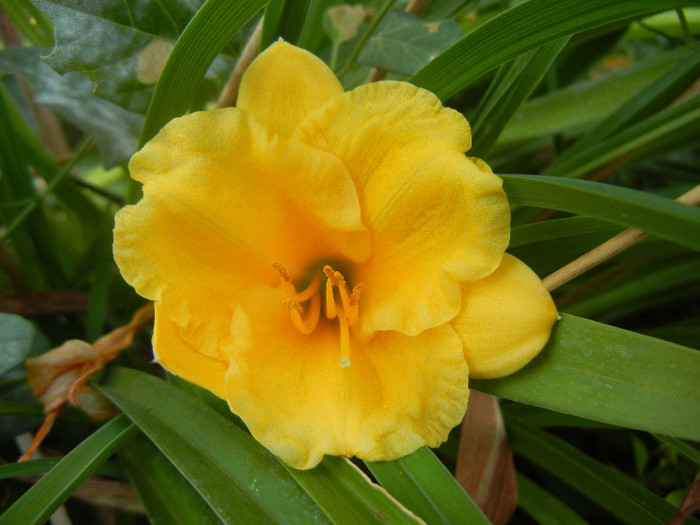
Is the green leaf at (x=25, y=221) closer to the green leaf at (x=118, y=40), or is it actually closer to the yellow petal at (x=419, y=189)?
the green leaf at (x=118, y=40)

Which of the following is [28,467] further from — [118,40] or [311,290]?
[118,40]

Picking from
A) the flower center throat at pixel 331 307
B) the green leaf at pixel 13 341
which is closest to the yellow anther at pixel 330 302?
the flower center throat at pixel 331 307

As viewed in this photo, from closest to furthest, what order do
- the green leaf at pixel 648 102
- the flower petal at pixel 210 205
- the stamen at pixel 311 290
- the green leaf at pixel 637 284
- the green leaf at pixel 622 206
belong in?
1. the green leaf at pixel 622 206
2. the flower petal at pixel 210 205
3. the stamen at pixel 311 290
4. the green leaf at pixel 648 102
5. the green leaf at pixel 637 284

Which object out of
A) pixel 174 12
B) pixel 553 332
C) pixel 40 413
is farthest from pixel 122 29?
pixel 553 332

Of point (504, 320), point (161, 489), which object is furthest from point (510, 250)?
Result: point (161, 489)

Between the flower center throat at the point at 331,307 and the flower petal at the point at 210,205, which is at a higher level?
the flower petal at the point at 210,205

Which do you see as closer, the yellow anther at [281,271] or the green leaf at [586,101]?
the yellow anther at [281,271]
